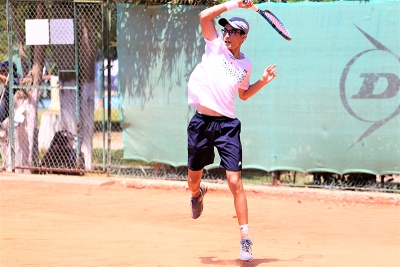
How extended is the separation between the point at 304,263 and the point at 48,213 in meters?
3.76

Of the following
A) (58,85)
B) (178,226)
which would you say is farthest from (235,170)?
(58,85)

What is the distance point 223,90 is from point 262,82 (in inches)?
14.0

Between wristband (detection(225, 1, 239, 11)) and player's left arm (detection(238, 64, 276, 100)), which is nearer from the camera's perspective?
wristband (detection(225, 1, 239, 11))

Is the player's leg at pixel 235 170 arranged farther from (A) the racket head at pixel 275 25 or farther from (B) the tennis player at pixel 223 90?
(A) the racket head at pixel 275 25

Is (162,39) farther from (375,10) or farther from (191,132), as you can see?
(191,132)

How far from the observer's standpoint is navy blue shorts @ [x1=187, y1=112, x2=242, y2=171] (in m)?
6.18

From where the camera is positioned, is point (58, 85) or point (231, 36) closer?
point (231, 36)

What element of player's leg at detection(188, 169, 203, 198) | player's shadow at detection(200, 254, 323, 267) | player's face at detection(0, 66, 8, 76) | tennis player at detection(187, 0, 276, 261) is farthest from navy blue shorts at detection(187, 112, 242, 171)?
player's face at detection(0, 66, 8, 76)

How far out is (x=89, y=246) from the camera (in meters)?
6.74

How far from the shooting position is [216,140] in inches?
248

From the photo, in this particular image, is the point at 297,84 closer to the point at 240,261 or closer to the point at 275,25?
the point at 275,25

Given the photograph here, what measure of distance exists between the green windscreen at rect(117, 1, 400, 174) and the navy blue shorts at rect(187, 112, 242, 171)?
12.5 feet

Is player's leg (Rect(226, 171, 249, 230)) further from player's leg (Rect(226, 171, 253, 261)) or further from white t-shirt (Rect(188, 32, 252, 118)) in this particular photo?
white t-shirt (Rect(188, 32, 252, 118))

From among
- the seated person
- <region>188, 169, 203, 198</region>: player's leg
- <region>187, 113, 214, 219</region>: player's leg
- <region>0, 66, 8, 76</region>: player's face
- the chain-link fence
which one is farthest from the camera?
<region>0, 66, 8, 76</region>: player's face
